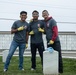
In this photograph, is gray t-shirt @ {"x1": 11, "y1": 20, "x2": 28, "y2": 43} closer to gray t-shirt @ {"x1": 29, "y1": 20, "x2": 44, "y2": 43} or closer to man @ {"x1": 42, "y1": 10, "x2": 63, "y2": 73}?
gray t-shirt @ {"x1": 29, "y1": 20, "x2": 44, "y2": 43}

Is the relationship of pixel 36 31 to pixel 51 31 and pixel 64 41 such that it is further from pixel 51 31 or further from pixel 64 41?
pixel 64 41

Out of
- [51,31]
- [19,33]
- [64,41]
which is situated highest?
[51,31]

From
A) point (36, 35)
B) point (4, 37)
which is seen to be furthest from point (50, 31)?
point (4, 37)

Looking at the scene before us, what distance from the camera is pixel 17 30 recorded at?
12695mm

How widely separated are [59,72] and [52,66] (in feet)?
2.59

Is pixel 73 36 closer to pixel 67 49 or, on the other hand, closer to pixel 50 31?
pixel 67 49

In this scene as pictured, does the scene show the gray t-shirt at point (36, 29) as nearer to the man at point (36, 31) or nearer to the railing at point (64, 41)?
the man at point (36, 31)

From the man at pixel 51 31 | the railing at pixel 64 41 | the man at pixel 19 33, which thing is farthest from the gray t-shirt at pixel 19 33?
the railing at pixel 64 41

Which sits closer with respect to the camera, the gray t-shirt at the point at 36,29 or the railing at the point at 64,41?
the gray t-shirt at the point at 36,29

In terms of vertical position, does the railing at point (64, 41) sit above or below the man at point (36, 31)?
below

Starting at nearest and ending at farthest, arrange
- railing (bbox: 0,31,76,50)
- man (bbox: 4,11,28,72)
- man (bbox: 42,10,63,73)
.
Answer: man (bbox: 42,10,63,73) < man (bbox: 4,11,28,72) < railing (bbox: 0,31,76,50)

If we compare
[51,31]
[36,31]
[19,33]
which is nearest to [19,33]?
[19,33]

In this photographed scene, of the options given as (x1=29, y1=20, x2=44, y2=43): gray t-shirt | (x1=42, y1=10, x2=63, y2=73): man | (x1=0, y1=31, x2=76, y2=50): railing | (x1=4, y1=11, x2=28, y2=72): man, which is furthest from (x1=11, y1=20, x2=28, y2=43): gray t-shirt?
(x1=0, y1=31, x2=76, y2=50): railing

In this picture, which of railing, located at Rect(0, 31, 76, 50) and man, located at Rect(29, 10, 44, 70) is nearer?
man, located at Rect(29, 10, 44, 70)
